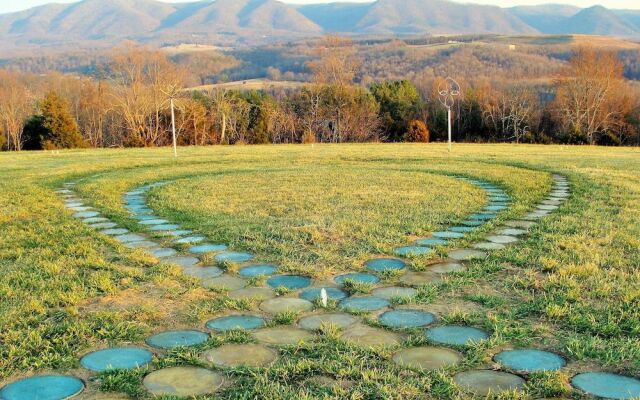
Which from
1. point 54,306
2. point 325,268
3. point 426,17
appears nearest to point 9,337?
point 54,306

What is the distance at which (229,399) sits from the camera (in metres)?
2.11

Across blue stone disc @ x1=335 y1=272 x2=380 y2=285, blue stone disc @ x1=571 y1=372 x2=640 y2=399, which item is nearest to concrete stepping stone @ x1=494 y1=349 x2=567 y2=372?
blue stone disc @ x1=571 y1=372 x2=640 y2=399

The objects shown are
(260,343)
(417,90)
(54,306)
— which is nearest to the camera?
(260,343)

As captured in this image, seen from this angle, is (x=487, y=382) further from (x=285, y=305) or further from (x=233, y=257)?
(x=233, y=257)

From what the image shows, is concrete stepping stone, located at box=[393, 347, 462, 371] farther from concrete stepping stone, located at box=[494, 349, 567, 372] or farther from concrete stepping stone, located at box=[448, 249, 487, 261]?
concrete stepping stone, located at box=[448, 249, 487, 261]

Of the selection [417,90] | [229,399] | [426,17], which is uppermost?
[426,17]

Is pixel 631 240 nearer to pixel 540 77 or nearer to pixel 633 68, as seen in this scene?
pixel 540 77

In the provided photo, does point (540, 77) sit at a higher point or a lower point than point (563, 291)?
higher

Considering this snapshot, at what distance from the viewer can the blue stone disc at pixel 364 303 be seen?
312 centimetres

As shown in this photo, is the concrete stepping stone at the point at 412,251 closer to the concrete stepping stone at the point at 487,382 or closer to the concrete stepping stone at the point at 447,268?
the concrete stepping stone at the point at 447,268

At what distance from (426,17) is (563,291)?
158 metres

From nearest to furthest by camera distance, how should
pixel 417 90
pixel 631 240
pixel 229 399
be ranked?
pixel 229 399, pixel 631 240, pixel 417 90

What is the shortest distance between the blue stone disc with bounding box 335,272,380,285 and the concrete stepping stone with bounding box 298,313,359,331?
1.95 feet

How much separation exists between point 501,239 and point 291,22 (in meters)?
171
